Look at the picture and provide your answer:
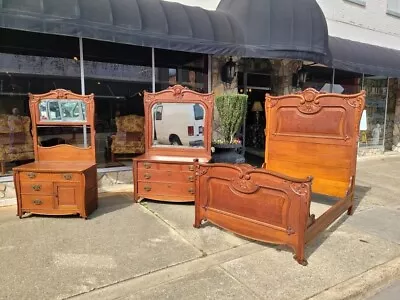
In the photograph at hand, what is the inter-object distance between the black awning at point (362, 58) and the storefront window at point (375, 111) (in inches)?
59.7

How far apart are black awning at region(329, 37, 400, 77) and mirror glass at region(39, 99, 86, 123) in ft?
18.8

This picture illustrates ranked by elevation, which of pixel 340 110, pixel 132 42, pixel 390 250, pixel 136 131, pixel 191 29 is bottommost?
pixel 390 250

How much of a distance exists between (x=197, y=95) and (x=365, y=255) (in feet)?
10.8

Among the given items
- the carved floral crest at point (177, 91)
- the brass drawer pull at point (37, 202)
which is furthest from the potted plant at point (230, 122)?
the brass drawer pull at point (37, 202)

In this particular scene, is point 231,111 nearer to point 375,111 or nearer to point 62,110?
point 62,110

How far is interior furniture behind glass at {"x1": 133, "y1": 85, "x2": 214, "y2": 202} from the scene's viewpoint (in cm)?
489

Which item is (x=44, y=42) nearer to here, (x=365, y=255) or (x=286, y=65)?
(x=286, y=65)

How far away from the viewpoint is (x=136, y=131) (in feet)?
22.5

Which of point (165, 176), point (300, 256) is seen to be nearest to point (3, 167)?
point (165, 176)

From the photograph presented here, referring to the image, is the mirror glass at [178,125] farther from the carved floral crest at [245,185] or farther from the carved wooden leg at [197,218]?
the carved floral crest at [245,185]

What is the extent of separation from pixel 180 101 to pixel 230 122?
47.6 inches

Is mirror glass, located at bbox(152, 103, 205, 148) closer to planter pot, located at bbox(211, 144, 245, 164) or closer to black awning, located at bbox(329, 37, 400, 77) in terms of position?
planter pot, located at bbox(211, 144, 245, 164)

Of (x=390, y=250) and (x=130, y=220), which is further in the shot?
(x=130, y=220)

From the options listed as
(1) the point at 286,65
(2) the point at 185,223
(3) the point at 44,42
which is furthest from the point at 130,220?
(1) the point at 286,65
